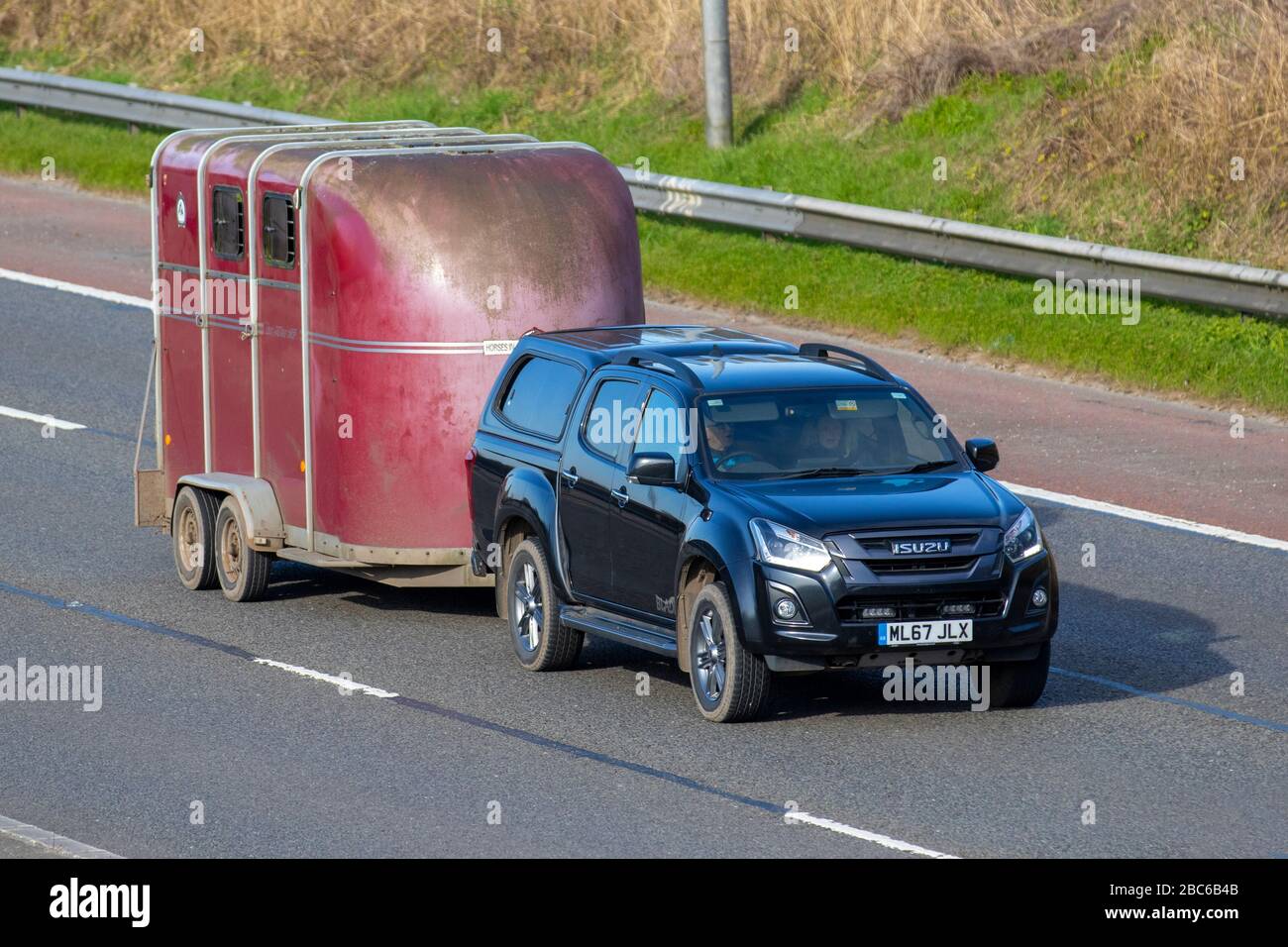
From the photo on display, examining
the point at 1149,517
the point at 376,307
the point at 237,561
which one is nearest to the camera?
the point at 376,307

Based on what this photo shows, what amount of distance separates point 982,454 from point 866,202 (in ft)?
38.2

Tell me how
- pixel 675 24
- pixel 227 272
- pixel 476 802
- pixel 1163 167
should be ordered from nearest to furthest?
pixel 476 802, pixel 227 272, pixel 1163 167, pixel 675 24

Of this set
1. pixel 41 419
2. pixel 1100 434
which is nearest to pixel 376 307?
pixel 41 419

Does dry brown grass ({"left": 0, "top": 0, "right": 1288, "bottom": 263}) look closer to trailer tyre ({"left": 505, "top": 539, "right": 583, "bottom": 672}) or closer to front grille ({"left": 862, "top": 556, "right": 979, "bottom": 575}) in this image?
trailer tyre ({"left": 505, "top": 539, "right": 583, "bottom": 672})

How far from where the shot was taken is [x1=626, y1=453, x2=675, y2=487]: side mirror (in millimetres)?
12000

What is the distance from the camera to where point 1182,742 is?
37.8ft

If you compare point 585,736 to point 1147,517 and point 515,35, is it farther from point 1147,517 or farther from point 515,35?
point 515,35

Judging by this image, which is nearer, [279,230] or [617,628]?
[617,628]

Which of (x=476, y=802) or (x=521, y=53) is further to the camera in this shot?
(x=521, y=53)

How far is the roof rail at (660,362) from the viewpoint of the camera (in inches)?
493

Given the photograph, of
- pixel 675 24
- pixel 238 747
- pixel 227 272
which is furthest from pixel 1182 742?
pixel 675 24

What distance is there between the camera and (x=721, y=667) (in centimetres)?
1178

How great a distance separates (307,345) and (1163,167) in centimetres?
1082

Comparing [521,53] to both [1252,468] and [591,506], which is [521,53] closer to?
[1252,468]
